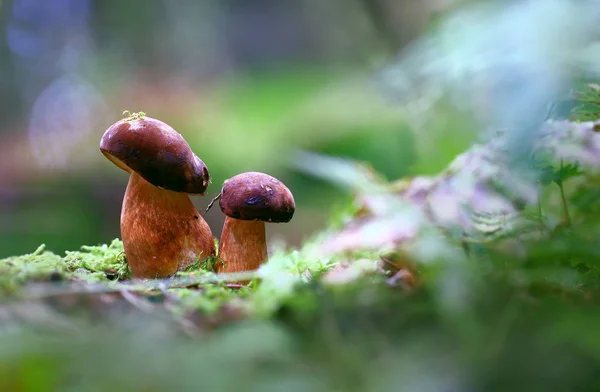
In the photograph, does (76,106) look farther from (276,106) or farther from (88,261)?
(88,261)

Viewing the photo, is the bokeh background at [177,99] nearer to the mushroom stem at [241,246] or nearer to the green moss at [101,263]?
the green moss at [101,263]

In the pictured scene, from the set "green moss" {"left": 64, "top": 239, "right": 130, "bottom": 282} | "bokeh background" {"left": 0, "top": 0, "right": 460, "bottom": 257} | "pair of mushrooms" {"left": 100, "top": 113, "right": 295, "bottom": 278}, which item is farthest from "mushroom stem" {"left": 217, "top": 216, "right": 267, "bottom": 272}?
"bokeh background" {"left": 0, "top": 0, "right": 460, "bottom": 257}

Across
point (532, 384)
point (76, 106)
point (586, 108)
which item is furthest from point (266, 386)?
point (76, 106)

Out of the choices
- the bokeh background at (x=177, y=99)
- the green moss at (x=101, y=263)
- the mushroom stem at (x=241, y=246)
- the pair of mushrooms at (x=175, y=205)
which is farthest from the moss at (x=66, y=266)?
the bokeh background at (x=177, y=99)

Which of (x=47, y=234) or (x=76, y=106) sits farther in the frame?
(x=76, y=106)

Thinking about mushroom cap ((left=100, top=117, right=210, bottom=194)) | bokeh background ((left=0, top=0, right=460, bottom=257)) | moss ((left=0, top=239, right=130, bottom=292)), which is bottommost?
moss ((left=0, top=239, right=130, bottom=292))

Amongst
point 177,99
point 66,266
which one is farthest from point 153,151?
point 177,99

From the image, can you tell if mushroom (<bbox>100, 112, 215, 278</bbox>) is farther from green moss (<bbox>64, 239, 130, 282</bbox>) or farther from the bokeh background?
the bokeh background
